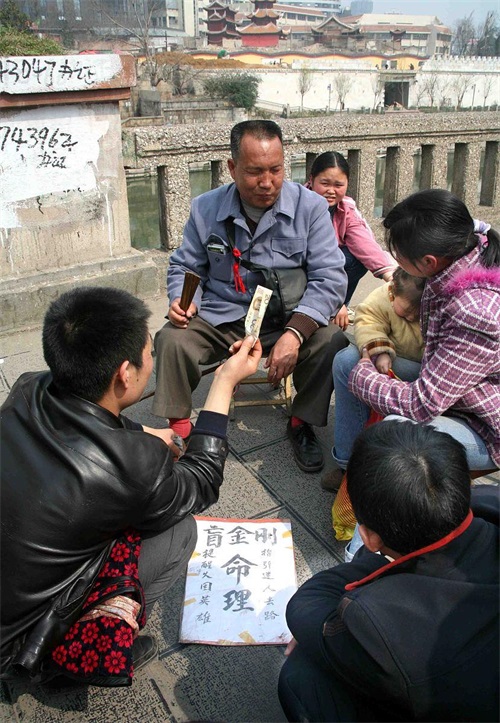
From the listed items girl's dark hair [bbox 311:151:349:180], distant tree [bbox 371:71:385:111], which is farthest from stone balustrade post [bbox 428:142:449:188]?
distant tree [bbox 371:71:385:111]

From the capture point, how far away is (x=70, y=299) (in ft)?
5.41

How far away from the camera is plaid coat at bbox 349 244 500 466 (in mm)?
1914

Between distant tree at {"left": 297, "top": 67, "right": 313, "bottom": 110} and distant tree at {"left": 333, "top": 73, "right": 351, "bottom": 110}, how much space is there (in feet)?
7.85

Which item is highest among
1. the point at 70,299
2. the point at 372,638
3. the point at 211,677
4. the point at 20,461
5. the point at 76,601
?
the point at 70,299

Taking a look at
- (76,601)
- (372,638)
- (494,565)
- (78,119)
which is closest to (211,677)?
(76,601)

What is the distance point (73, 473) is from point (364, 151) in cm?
458

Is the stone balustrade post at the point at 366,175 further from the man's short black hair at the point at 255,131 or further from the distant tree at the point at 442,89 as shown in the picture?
the distant tree at the point at 442,89

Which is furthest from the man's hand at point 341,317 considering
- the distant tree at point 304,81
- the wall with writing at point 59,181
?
the distant tree at point 304,81

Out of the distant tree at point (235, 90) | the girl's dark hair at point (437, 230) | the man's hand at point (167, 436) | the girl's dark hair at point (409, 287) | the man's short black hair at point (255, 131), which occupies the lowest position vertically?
the man's hand at point (167, 436)

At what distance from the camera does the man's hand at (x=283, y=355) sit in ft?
9.00

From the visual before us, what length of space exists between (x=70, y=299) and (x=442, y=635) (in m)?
1.23

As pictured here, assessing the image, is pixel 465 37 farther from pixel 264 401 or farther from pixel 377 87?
pixel 264 401

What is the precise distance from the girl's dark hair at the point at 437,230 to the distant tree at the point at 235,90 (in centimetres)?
3816

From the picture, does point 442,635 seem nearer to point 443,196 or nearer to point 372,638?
point 372,638
